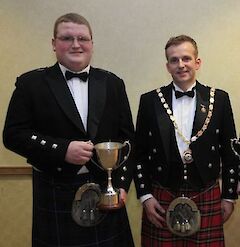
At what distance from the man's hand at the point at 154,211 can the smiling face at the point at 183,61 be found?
0.64 meters

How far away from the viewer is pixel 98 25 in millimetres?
2557

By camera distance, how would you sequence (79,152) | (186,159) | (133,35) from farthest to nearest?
(133,35) → (186,159) → (79,152)

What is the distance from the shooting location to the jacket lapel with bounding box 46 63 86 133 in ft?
5.74

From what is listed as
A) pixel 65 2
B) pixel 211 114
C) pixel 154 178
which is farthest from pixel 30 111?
pixel 65 2

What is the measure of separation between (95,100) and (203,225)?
840 millimetres

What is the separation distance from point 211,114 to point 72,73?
2.42ft

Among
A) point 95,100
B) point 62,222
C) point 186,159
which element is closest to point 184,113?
point 186,159

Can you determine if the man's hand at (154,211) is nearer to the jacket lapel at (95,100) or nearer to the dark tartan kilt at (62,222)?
the dark tartan kilt at (62,222)

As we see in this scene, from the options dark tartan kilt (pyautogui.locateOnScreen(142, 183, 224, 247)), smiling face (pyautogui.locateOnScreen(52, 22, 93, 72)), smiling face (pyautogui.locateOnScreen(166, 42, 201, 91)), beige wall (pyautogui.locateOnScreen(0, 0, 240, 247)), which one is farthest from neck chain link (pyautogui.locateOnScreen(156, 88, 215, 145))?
beige wall (pyautogui.locateOnScreen(0, 0, 240, 247))

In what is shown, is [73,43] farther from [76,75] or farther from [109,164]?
[109,164]

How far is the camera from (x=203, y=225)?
6.30 feet

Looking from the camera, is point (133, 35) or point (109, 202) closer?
point (109, 202)

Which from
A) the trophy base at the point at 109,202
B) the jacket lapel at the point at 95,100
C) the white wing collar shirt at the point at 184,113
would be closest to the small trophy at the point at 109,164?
the trophy base at the point at 109,202

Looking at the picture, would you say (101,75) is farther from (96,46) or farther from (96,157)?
(96,46)
